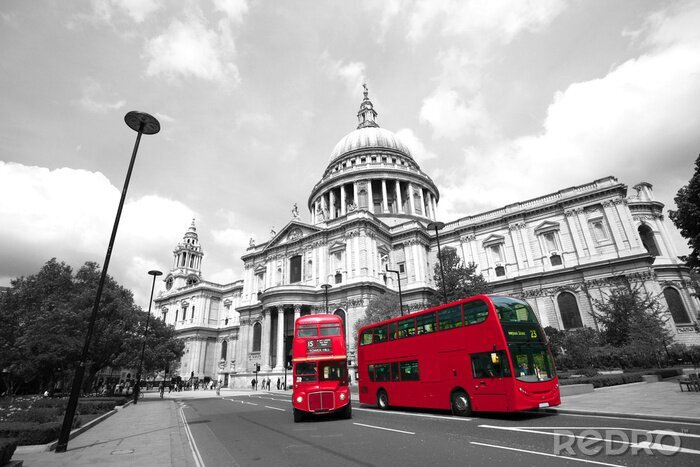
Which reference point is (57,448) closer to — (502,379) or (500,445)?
(500,445)

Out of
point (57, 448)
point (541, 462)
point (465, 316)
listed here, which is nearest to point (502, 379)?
point (465, 316)

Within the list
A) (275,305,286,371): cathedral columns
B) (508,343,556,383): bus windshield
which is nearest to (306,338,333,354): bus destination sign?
(508,343,556,383): bus windshield

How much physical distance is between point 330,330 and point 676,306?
129ft

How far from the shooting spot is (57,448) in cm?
916

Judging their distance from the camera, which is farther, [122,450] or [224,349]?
[224,349]

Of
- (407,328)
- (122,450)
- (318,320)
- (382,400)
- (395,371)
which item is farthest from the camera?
(382,400)

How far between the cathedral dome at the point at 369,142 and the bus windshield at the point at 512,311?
56.1 meters

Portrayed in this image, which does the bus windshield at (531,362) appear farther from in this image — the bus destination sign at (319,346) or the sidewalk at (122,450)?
the sidewalk at (122,450)

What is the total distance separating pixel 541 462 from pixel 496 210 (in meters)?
44.8

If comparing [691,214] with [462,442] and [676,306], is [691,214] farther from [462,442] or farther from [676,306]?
[676,306]

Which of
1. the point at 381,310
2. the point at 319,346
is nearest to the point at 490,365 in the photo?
the point at 319,346

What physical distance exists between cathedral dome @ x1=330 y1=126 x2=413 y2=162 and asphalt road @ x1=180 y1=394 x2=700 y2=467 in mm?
59035

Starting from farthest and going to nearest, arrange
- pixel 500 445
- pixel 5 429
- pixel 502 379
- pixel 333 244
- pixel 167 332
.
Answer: pixel 333 244 < pixel 167 332 < pixel 502 379 < pixel 5 429 < pixel 500 445

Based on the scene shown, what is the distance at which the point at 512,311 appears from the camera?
1285 centimetres
